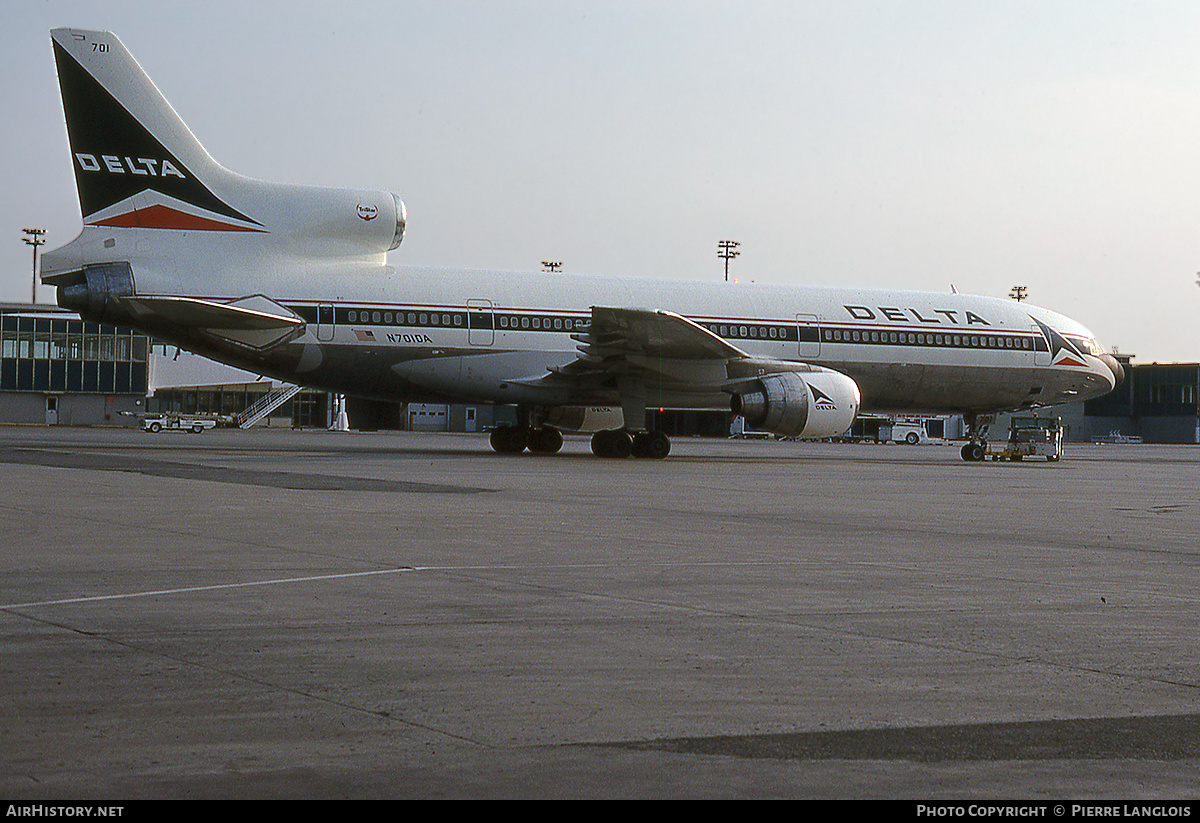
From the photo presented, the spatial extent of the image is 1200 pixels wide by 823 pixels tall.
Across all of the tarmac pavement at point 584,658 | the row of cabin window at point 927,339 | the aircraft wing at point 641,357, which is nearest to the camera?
the tarmac pavement at point 584,658

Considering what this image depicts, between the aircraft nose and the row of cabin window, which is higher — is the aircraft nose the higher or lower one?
the lower one

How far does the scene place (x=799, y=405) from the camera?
90.0ft

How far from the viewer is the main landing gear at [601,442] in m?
29.1

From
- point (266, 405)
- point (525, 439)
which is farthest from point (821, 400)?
point (266, 405)

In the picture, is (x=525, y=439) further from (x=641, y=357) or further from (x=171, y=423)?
(x=171, y=423)

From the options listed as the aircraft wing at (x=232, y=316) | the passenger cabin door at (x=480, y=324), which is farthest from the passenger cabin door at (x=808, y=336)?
the aircraft wing at (x=232, y=316)

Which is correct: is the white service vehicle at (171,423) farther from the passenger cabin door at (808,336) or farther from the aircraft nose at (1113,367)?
the aircraft nose at (1113,367)

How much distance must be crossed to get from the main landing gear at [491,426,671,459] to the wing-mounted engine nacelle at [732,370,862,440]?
226cm

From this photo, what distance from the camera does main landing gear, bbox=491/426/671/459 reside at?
29.1 m

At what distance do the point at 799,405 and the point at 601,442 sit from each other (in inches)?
194

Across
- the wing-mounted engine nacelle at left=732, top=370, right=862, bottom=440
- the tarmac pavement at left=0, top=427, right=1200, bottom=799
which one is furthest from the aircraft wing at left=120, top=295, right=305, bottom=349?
the tarmac pavement at left=0, top=427, right=1200, bottom=799

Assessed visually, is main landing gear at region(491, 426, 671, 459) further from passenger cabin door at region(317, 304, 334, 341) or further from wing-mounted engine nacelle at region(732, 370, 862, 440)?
passenger cabin door at region(317, 304, 334, 341)

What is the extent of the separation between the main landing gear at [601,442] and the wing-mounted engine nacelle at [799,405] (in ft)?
7.40

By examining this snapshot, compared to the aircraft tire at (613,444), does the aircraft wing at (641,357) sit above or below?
above
